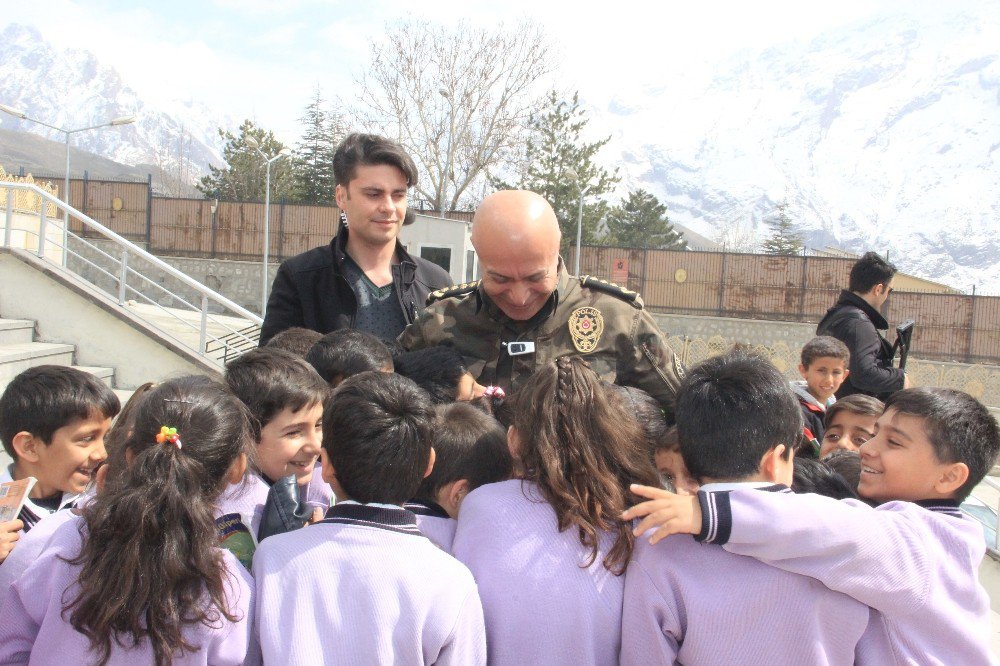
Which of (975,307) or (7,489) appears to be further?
(975,307)

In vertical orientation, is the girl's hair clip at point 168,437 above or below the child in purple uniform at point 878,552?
above

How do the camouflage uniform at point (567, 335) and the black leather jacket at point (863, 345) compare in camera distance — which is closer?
the camouflage uniform at point (567, 335)

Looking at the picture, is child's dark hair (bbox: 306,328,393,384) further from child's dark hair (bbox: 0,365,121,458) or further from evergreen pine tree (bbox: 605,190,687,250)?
evergreen pine tree (bbox: 605,190,687,250)

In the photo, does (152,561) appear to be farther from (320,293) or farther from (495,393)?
(320,293)

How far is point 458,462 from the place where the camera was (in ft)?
6.71

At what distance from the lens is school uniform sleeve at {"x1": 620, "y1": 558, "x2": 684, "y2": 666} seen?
1.66 meters

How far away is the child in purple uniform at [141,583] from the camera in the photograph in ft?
5.08

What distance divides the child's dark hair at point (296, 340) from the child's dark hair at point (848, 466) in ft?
6.03

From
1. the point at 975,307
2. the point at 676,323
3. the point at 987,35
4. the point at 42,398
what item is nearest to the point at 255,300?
the point at 676,323

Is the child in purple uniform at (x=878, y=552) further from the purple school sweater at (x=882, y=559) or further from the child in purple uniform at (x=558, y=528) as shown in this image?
the child in purple uniform at (x=558, y=528)

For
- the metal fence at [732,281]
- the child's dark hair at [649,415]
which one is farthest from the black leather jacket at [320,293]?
the metal fence at [732,281]

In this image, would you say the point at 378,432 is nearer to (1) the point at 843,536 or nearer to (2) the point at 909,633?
(1) the point at 843,536

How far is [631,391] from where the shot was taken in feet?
7.98

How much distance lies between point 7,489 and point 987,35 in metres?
230
